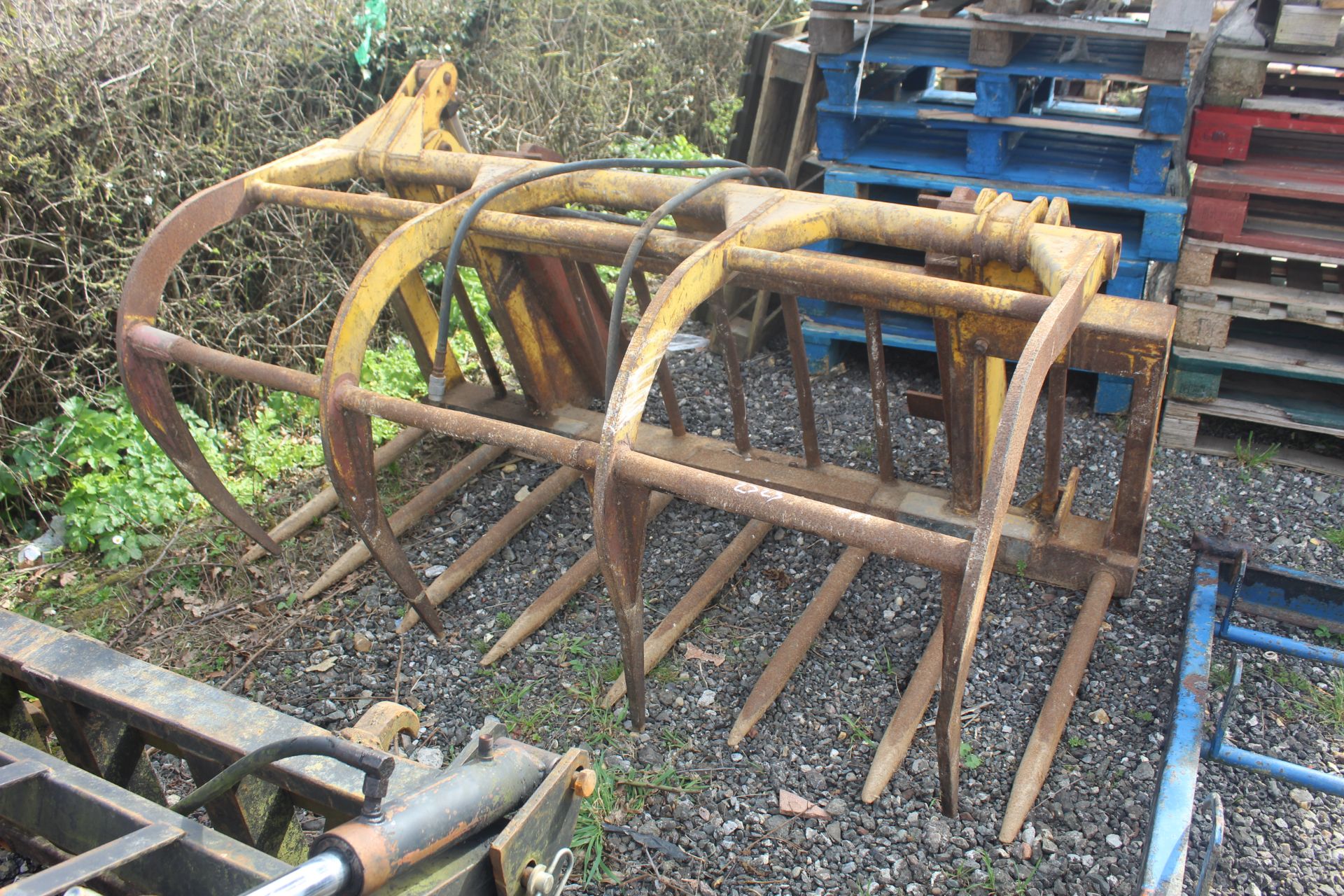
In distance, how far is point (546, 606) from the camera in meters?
3.32

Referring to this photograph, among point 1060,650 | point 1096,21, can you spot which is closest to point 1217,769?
point 1060,650

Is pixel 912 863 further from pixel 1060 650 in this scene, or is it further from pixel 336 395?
pixel 336 395

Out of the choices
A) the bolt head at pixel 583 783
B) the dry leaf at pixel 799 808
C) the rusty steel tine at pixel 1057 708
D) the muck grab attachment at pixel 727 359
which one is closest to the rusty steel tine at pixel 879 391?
the muck grab attachment at pixel 727 359

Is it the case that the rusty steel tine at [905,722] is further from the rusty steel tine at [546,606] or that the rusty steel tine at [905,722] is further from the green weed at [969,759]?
the rusty steel tine at [546,606]

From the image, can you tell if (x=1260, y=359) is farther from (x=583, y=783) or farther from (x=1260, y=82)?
(x=583, y=783)

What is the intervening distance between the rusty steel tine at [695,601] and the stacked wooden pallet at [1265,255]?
1.77 meters

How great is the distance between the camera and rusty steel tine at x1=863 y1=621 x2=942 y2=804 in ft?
8.73

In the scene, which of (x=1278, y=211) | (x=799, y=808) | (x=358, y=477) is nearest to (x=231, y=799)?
(x=358, y=477)

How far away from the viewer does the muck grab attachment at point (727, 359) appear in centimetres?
241

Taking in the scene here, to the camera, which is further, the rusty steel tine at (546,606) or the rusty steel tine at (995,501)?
the rusty steel tine at (546,606)

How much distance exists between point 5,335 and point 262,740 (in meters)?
2.84

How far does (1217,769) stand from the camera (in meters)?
2.73

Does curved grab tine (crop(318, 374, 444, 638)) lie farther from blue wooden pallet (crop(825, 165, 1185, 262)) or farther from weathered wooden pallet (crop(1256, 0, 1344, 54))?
weathered wooden pallet (crop(1256, 0, 1344, 54))

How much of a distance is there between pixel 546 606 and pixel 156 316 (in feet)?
5.09
